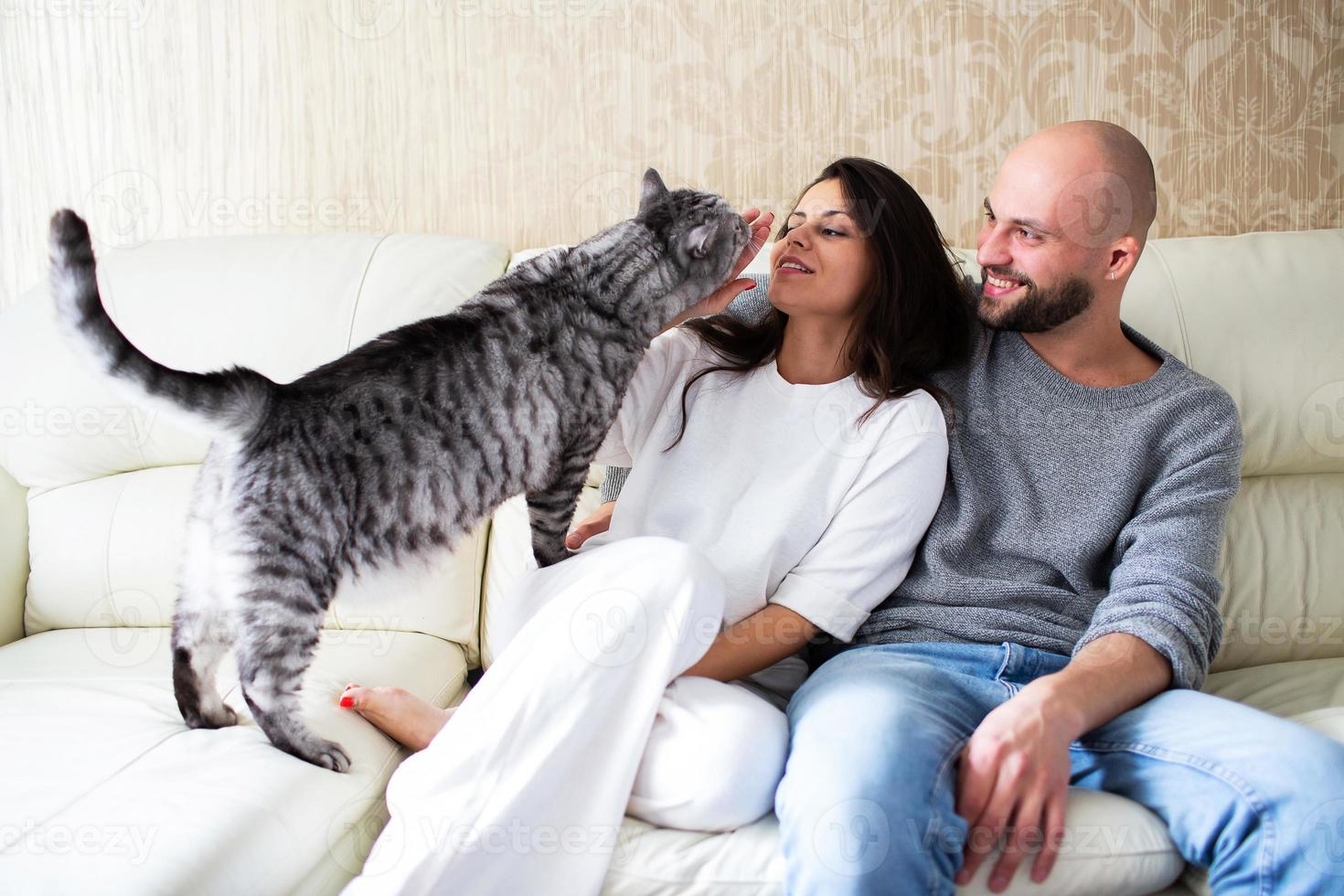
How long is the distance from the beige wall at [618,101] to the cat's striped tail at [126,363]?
3.65 ft

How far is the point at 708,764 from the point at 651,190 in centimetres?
86

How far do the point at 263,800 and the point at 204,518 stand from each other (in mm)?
358

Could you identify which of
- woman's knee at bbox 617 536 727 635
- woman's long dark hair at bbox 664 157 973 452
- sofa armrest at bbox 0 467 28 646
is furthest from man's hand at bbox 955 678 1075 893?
sofa armrest at bbox 0 467 28 646

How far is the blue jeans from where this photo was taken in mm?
976

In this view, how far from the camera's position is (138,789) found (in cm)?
110

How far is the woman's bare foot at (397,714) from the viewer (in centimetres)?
130

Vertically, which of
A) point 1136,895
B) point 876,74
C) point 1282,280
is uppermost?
point 876,74

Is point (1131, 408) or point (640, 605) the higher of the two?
point (1131, 408)

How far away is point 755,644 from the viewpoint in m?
1.29

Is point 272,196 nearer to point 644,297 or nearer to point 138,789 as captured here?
point 644,297

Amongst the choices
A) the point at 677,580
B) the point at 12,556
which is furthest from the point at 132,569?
the point at 677,580

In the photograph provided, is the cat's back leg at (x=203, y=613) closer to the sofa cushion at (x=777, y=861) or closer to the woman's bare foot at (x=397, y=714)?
the woman's bare foot at (x=397, y=714)

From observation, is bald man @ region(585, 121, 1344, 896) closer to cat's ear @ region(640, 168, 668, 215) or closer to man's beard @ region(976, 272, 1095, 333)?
man's beard @ region(976, 272, 1095, 333)

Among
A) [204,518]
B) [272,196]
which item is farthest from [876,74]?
[204,518]
